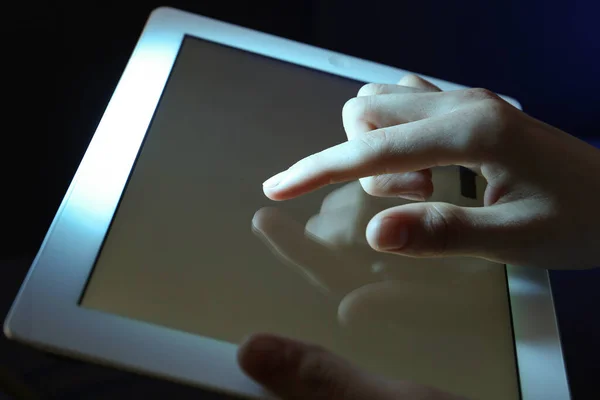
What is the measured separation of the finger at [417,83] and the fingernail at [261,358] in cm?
35

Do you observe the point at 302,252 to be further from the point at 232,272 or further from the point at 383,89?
the point at 383,89

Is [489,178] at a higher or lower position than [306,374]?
→ higher

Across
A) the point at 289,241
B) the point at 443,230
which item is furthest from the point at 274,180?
the point at 443,230

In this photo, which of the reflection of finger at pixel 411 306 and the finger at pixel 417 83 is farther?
the finger at pixel 417 83

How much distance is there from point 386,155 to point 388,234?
0.28 feet

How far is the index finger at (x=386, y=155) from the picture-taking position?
0.48 m

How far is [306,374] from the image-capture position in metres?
0.40

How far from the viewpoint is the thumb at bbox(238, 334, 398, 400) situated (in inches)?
15.5

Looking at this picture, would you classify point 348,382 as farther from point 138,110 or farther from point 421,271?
point 138,110

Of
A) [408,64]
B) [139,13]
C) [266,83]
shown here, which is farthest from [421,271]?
[139,13]

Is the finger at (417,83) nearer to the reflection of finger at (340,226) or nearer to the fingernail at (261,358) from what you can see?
the reflection of finger at (340,226)

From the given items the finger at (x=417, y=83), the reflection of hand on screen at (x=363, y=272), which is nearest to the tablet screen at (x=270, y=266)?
the reflection of hand on screen at (x=363, y=272)

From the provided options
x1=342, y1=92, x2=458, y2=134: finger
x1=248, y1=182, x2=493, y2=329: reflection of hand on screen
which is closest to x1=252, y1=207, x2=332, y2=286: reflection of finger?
x1=248, y1=182, x2=493, y2=329: reflection of hand on screen

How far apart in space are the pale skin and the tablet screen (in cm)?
3
